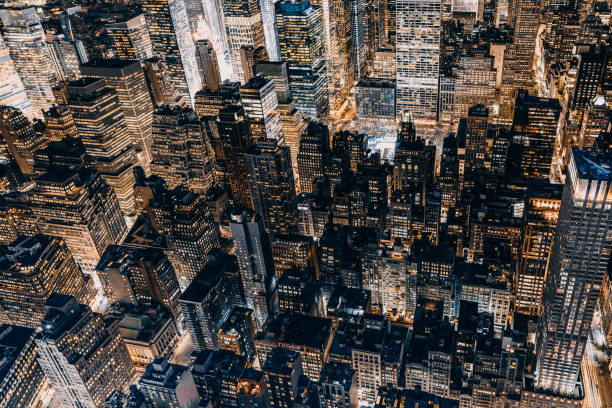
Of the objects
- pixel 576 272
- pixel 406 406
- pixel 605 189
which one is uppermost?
pixel 605 189

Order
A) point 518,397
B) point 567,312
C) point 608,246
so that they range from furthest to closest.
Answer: point 518,397, point 567,312, point 608,246

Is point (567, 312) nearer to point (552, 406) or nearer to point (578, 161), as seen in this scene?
point (552, 406)

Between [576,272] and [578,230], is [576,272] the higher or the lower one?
the lower one

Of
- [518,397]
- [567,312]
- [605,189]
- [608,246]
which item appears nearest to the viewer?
[605,189]

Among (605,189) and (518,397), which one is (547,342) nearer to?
(518,397)

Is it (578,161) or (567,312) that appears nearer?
(578,161)

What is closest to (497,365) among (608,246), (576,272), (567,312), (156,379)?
(567,312)

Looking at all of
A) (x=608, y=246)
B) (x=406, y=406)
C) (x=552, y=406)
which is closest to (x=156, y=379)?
(x=406, y=406)
